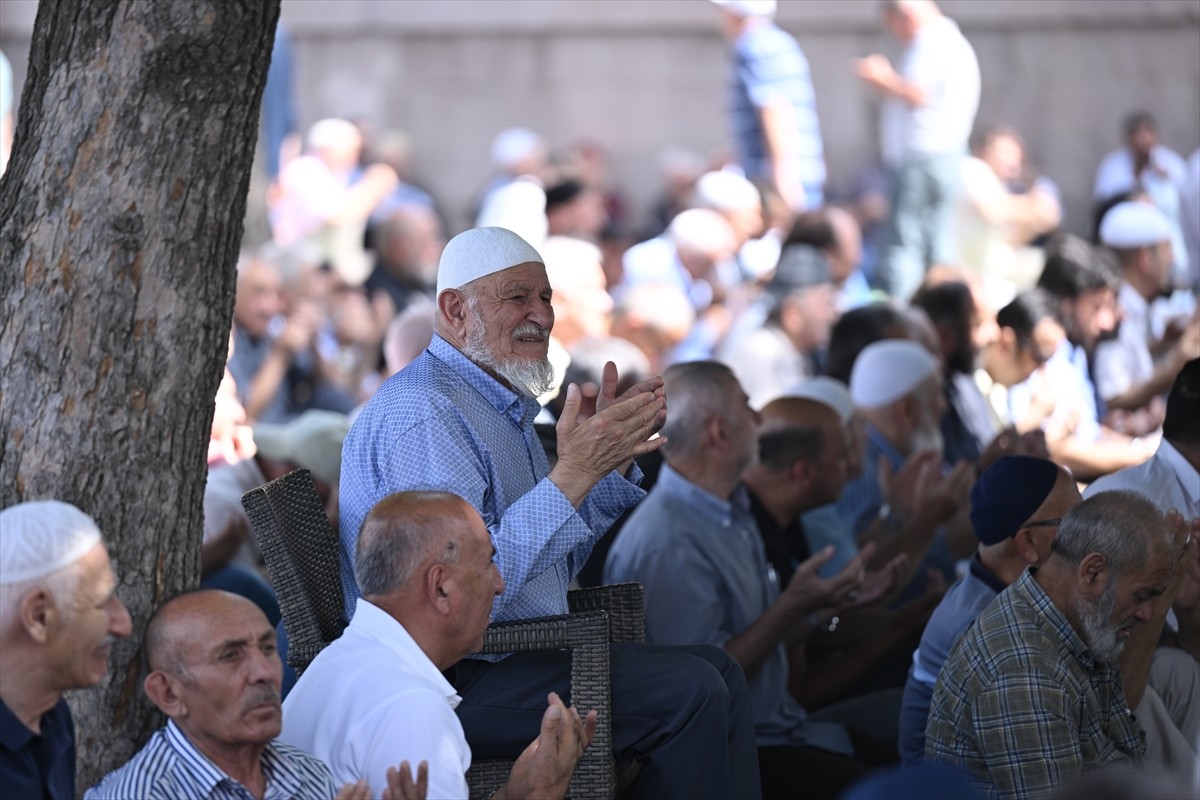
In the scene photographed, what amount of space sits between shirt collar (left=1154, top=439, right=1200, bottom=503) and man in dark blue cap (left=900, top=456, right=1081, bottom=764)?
0.62 meters

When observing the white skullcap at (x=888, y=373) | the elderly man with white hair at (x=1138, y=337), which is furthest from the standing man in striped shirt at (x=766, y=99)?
the white skullcap at (x=888, y=373)

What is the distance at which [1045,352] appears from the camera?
8.27 metres

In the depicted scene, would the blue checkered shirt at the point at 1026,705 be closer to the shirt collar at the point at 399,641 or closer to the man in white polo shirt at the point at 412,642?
the man in white polo shirt at the point at 412,642

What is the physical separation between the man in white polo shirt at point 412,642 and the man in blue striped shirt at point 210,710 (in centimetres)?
18

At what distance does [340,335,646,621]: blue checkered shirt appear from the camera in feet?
13.2

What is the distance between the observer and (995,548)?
4965 mm

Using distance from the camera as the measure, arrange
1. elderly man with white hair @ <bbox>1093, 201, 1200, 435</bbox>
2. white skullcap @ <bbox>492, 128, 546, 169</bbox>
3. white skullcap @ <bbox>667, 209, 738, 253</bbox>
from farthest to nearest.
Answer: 1. white skullcap @ <bbox>492, 128, 546, 169</bbox>
2. white skullcap @ <bbox>667, 209, 738, 253</bbox>
3. elderly man with white hair @ <bbox>1093, 201, 1200, 435</bbox>

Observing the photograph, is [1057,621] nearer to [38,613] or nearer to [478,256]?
[478,256]

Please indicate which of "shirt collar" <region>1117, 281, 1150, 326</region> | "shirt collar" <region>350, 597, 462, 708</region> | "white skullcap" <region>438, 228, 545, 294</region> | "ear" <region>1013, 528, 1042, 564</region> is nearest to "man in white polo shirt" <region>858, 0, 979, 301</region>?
"shirt collar" <region>1117, 281, 1150, 326</region>

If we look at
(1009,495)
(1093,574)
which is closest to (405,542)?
(1093,574)

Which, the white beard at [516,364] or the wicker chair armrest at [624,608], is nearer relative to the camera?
the white beard at [516,364]

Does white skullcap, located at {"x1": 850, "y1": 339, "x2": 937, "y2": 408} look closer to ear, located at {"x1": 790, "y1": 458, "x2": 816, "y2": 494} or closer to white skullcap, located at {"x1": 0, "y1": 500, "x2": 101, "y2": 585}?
ear, located at {"x1": 790, "y1": 458, "x2": 816, "y2": 494}

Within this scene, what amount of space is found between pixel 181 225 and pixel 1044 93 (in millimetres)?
13851

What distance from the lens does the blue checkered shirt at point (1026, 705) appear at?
4.12 m
